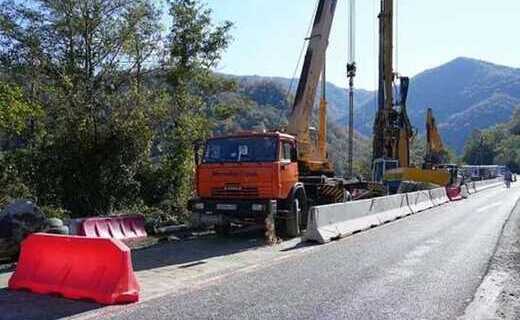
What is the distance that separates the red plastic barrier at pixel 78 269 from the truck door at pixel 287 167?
7613mm

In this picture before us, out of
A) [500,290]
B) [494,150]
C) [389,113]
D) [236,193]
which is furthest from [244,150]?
[494,150]

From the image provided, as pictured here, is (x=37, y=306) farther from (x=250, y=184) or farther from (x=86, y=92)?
(x=86, y=92)

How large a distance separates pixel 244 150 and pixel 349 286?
7.00 m

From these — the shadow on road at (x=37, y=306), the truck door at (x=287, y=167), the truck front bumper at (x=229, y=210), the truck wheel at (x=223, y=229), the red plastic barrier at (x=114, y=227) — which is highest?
the truck door at (x=287, y=167)

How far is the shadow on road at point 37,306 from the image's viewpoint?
23.0 feet

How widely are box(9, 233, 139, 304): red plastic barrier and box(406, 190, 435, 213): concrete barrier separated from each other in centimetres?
1869

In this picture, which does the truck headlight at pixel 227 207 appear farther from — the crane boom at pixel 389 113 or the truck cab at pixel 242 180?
the crane boom at pixel 389 113

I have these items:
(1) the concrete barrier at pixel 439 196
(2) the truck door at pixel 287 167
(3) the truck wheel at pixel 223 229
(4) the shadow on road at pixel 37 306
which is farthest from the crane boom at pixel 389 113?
(4) the shadow on road at pixel 37 306

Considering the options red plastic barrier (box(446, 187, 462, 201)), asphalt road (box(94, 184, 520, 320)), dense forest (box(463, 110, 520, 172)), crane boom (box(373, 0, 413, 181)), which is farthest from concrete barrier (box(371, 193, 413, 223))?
dense forest (box(463, 110, 520, 172))

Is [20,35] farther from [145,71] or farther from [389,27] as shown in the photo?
[389,27]

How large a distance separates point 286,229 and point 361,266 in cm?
522

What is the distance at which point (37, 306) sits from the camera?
24.5 ft

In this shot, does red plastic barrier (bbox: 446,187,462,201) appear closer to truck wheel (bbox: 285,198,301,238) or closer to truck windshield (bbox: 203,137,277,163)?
truck wheel (bbox: 285,198,301,238)

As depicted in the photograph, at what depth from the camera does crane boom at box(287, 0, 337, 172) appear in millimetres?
20531
